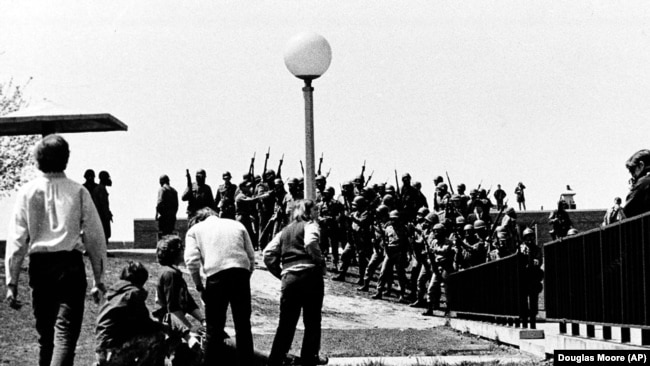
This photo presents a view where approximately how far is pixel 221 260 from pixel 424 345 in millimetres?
5033

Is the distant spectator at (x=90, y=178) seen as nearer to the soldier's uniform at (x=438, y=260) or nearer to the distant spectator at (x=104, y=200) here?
the distant spectator at (x=104, y=200)

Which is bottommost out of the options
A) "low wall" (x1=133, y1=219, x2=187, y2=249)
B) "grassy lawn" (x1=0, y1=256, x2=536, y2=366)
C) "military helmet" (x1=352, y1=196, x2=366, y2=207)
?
"grassy lawn" (x1=0, y1=256, x2=536, y2=366)

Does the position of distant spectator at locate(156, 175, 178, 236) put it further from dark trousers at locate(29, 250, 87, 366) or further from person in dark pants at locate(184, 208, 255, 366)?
dark trousers at locate(29, 250, 87, 366)

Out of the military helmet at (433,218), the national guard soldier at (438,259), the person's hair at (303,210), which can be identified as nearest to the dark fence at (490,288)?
the national guard soldier at (438,259)

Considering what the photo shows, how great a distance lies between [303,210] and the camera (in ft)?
38.5

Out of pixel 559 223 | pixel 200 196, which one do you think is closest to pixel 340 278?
pixel 200 196

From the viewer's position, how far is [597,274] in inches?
451

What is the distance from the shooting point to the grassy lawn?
568 inches

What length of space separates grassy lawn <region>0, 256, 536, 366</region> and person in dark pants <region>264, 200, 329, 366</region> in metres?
2.30

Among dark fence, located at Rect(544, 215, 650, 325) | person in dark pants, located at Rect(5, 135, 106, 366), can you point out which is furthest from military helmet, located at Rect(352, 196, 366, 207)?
person in dark pants, located at Rect(5, 135, 106, 366)

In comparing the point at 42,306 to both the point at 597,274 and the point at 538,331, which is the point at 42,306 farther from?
the point at 538,331

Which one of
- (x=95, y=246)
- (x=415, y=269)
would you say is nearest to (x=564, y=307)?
(x=95, y=246)

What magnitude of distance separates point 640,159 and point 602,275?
110cm

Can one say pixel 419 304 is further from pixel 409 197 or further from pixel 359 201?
pixel 409 197
